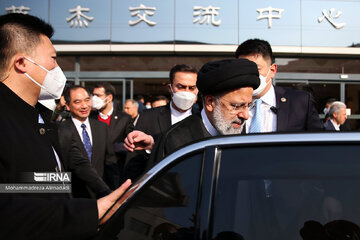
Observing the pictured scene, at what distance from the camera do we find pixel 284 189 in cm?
121

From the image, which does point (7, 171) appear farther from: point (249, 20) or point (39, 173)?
point (249, 20)

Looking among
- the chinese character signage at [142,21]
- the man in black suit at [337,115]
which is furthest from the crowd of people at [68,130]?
the chinese character signage at [142,21]

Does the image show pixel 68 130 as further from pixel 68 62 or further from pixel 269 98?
pixel 68 62

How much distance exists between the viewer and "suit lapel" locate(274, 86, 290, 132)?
2.62 metres

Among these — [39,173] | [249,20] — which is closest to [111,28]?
[249,20]

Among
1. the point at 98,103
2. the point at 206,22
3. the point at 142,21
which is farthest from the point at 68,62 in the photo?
the point at 98,103

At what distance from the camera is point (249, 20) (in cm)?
970

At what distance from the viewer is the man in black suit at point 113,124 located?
4562 mm

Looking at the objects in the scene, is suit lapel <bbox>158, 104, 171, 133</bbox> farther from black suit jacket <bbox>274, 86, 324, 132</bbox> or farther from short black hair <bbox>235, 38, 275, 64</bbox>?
black suit jacket <bbox>274, 86, 324, 132</bbox>

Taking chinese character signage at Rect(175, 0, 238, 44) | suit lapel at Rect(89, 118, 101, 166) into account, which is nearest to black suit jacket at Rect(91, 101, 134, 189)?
suit lapel at Rect(89, 118, 101, 166)

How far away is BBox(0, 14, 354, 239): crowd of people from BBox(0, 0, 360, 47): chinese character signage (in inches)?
249

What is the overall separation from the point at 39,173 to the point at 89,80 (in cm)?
889

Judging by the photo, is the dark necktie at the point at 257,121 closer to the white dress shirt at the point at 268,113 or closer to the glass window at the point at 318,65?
the white dress shirt at the point at 268,113

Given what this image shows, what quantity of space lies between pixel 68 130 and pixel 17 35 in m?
1.48
